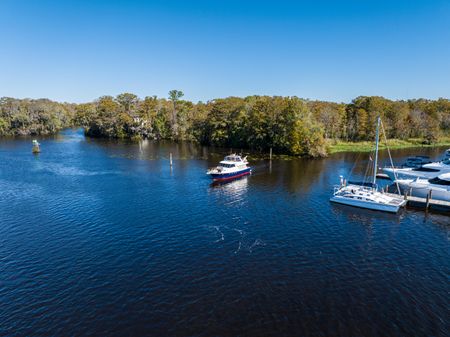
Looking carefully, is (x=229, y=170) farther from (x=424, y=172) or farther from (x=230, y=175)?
(x=424, y=172)

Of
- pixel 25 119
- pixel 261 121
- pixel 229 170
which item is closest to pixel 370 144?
pixel 261 121

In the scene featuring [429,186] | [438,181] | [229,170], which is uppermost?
[438,181]

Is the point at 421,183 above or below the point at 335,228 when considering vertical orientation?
above

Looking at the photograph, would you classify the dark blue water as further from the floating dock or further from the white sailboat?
the floating dock

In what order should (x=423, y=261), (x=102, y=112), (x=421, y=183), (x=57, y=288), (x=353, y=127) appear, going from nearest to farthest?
(x=57, y=288)
(x=423, y=261)
(x=421, y=183)
(x=353, y=127)
(x=102, y=112)

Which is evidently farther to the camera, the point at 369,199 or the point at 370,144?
the point at 370,144

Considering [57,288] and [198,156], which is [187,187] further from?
[198,156]

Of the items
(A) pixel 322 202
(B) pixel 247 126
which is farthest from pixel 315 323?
(B) pixel 247 126
